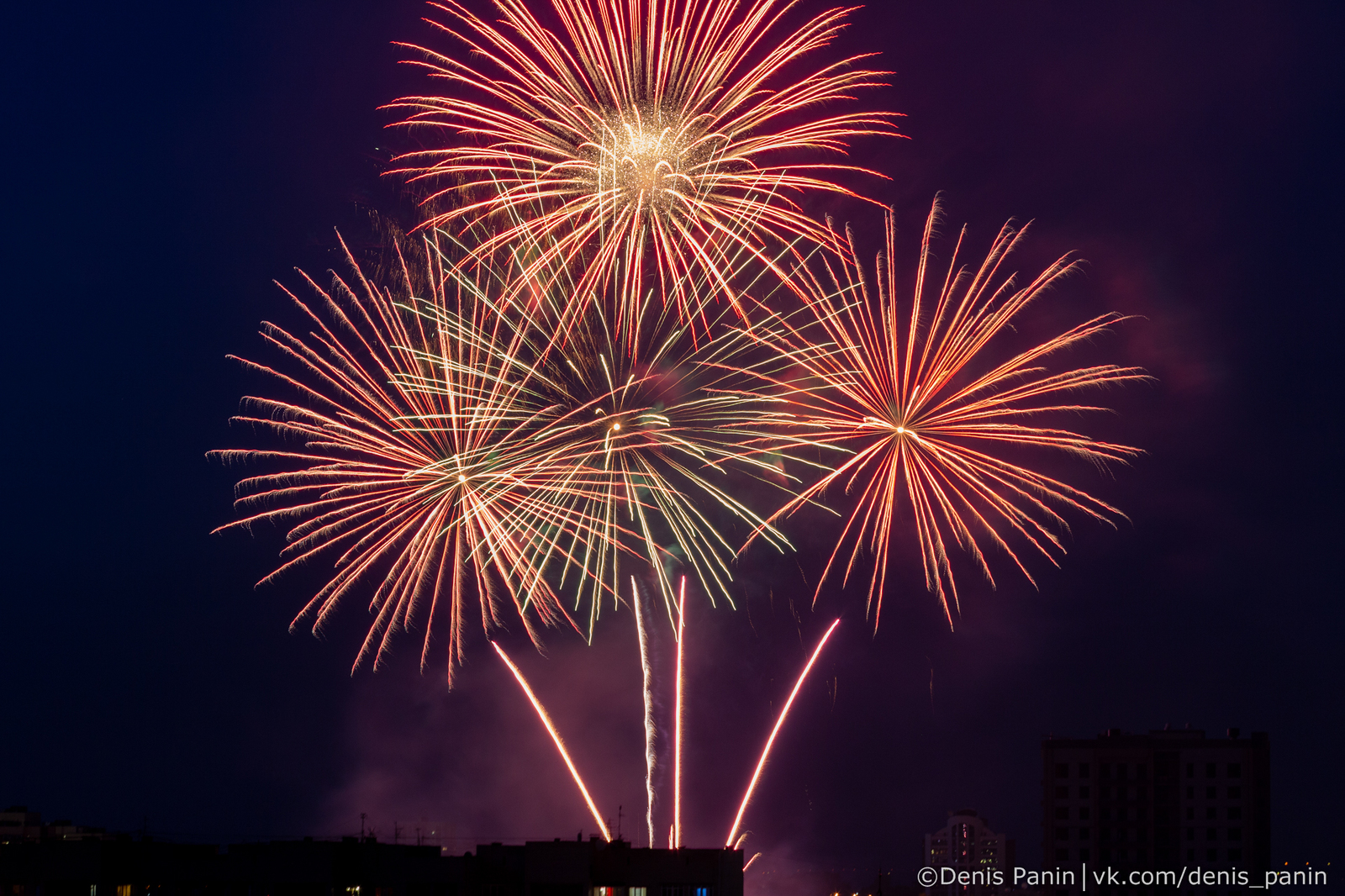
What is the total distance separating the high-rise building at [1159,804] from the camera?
81.2 metres

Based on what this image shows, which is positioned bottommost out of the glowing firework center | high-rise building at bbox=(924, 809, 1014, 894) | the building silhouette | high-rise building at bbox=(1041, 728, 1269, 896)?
high-rise building at bbox=(924, 809, 1014, 894)

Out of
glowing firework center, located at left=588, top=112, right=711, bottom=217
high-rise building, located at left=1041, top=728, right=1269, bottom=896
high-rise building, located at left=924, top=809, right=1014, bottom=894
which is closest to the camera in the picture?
glowing firework center, located at left=588, top=112, right=711, bottom=217

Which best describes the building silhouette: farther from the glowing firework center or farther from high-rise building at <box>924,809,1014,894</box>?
high-rise building at <box>924,809,1014,894</box>

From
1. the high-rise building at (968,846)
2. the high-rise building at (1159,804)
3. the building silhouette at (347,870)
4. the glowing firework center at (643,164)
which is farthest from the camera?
the high-rise building at (968,846)

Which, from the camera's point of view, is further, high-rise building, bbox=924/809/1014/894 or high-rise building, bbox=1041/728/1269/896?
high-rise building, bbox=924/809/1014/894

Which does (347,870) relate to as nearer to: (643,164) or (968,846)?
(643,164)

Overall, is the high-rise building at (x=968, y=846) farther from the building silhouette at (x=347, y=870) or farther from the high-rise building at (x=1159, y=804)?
the building silhouette at (x=347, y=870)

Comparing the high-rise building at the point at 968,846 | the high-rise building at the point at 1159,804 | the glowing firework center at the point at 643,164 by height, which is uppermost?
the glowing firework center at the point at 643,164

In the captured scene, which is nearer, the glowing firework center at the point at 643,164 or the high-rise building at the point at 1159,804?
the glowing firework center at the point at 643,164

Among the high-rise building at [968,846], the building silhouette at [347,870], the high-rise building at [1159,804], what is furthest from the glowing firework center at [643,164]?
the high-rise building at [968,846]

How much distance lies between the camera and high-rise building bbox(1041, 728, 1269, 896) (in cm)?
8119

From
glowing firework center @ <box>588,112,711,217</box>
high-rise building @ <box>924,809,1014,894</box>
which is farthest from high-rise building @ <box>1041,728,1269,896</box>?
glowing firework center @ <box>588,112,711,217</box>

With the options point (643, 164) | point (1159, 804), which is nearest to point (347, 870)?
point (643, 164)

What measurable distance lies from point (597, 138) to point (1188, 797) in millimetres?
68432
